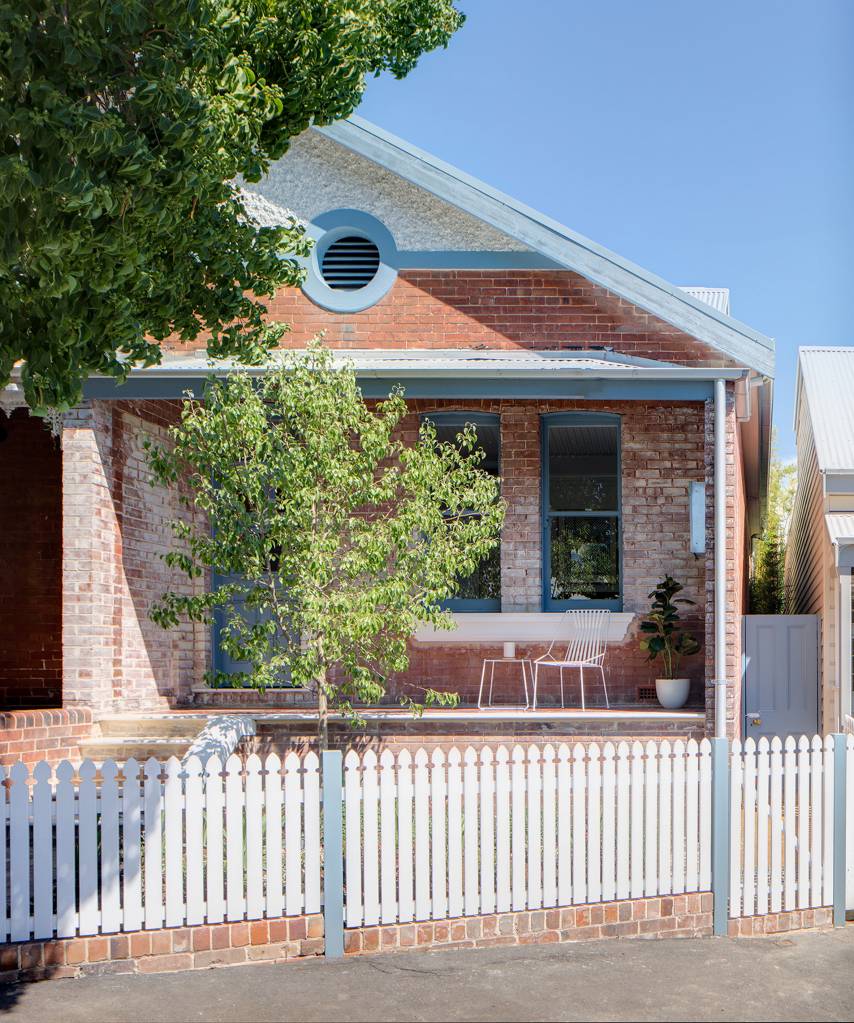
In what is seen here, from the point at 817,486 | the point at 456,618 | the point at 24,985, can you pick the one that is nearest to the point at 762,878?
the point at 24,985

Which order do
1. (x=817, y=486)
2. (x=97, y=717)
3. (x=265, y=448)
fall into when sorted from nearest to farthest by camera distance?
(x=265, y=448) < (x=97, y=717) < (x=817, y=486)

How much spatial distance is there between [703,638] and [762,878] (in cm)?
526

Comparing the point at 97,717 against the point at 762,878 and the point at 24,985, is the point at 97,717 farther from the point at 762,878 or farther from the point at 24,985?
the point at 762,878

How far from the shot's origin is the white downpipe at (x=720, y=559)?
10789 millimetres

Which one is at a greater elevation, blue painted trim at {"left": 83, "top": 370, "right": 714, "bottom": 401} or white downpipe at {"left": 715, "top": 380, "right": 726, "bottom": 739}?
blue painted trim at {"left": 83, "top": 370, "right": 714, "bottom": 401}

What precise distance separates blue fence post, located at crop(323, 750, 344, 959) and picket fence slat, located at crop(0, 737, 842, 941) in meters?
0.06

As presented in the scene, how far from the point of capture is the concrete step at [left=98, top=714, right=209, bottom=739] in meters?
11.0

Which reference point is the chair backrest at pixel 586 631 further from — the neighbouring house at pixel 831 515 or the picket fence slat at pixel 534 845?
the picket fence slat at pixel 534 845

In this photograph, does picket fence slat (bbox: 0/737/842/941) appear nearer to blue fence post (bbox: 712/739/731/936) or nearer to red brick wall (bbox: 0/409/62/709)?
blue fence post (bbox: 712/739/731/936)

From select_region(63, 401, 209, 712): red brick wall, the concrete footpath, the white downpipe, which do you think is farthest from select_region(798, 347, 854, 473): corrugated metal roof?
the concrete footpath

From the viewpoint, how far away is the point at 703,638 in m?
12.6

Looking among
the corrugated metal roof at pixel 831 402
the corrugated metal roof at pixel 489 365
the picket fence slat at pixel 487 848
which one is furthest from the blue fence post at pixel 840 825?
the corrugated metal roof at pixel 831 402

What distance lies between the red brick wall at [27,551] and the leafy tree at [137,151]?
643 cm

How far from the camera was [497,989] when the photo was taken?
623 cm
